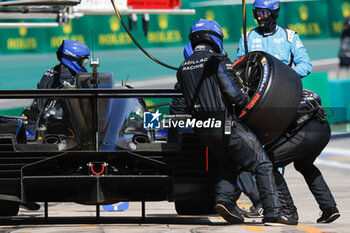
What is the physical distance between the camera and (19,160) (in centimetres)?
802

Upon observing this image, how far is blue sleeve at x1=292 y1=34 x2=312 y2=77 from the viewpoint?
9.32 m

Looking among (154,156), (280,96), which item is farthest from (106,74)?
(280,96)

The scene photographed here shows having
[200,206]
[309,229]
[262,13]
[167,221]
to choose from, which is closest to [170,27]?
[262,13]

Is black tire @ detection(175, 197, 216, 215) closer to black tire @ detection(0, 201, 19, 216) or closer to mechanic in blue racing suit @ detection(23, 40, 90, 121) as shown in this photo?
black tire @ detection(0, 201, 19, 216)

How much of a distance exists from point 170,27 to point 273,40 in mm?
19608

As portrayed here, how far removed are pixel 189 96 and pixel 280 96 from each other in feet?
2.55

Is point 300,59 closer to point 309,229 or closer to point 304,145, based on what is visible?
point 304,145

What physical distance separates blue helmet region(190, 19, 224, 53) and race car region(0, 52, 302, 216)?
385 mm

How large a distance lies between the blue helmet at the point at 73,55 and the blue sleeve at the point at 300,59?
7.53 ft

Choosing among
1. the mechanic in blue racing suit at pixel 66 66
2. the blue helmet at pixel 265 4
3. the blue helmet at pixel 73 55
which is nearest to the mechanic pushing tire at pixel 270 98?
the blue helmet at pixel 265 4

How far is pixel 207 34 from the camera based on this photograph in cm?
812

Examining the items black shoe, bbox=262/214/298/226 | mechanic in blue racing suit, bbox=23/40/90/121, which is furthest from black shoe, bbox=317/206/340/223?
mechanic in blue racing suit, bbox=23/40/90/121

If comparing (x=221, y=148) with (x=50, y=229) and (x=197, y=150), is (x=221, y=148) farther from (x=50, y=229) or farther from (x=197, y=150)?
(x=50, y=229)

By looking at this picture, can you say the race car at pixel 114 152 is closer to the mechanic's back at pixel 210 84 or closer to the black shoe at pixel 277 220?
the mechanic's back at pixel 210 84
